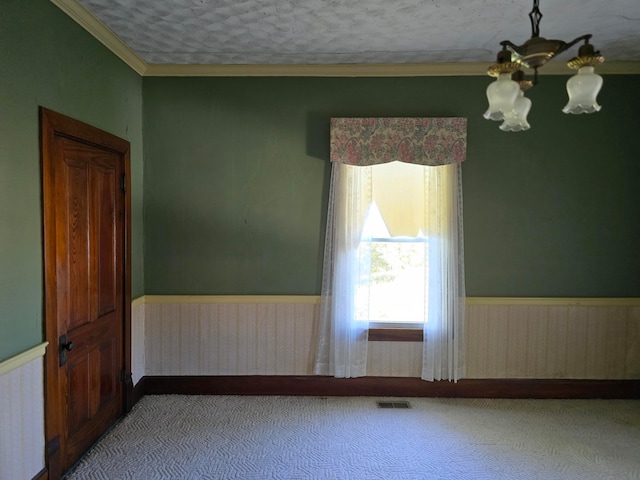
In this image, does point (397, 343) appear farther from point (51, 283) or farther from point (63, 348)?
point (51, 283)

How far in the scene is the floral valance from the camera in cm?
313

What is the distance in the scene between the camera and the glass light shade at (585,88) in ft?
4.72

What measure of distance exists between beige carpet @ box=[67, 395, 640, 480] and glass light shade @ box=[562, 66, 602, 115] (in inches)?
83.7

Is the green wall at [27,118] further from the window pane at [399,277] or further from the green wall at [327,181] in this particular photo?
the window pane at [399,277]

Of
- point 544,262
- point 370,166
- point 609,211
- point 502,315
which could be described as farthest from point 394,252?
point 609,211

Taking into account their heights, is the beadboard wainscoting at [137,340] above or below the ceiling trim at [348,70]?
below

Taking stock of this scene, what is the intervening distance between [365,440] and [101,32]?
3349 millimetres

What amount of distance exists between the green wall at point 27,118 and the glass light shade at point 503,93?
2.23m

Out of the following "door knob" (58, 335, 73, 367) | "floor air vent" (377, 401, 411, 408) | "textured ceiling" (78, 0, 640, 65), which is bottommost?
"floor air vent" (377, 401, 411, 408)

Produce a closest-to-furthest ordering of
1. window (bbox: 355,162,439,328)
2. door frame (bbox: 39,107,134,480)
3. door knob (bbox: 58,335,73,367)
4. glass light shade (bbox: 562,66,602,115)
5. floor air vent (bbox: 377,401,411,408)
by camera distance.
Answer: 1. glass light shade (bbox: 562,66,602,115)
2. door frame (bbox: 39,107,134,480)
3. door knob (bbox: 58,335,73,367)
4. floor air vent (bbox: 377,401,411,408)
5. window (bbox: 355,162,439,328)

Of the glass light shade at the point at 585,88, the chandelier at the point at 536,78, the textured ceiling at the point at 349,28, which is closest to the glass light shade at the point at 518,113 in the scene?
the chandelier at the point at 536,78

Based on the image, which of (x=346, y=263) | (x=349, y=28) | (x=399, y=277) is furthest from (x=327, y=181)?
(x=349, y=28)

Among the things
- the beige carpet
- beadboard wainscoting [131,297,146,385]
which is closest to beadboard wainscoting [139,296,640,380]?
beadboard wainscoting [131,297,146,385]

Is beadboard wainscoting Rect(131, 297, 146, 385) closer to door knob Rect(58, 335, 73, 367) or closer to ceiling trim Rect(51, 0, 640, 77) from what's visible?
door knob Rect(58, 335, 73, 367)
